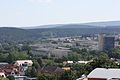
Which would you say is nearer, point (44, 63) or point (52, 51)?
point (44, 63)

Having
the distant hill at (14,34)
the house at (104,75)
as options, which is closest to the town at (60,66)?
the house at (104,75)

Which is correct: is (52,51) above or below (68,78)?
below

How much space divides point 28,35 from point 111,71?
11256 centimetres

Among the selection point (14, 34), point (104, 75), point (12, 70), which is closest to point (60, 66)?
point (12, 70)

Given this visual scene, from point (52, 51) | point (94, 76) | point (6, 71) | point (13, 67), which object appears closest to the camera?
point (94, 76)

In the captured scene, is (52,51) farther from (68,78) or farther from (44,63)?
(68,78)

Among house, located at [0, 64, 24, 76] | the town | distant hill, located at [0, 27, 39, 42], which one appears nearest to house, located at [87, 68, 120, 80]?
the town

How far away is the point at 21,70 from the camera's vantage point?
38.3m

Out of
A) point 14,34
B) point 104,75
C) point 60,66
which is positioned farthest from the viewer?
point 14,34

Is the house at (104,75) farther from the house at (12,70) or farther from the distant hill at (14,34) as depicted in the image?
the distant hill at (14,34)

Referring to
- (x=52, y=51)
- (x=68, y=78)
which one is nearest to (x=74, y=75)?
(x=68, y=78)

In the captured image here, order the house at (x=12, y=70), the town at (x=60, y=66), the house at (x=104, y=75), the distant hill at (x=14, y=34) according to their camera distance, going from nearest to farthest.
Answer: the house at (x=104, y=75), the town at (x=60, y=66), the house at (x=12, y=70), the distant hill at (x=14, y=34)

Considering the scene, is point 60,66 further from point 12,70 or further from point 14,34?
point 14,34

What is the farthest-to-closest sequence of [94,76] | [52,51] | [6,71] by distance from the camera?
[52,51], [6,71], [94,76]
